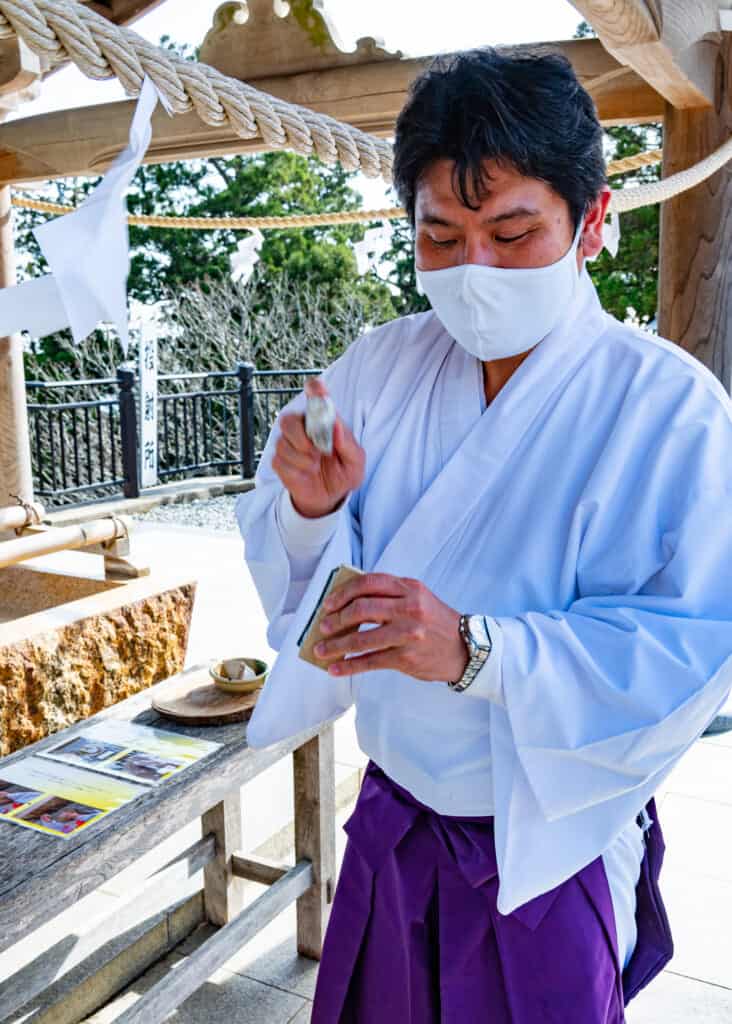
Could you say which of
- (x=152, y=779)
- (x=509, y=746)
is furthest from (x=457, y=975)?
(x=152, y=779)

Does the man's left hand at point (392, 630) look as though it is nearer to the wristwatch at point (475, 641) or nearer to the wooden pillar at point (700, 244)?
the wristwatch at point (475, 641)

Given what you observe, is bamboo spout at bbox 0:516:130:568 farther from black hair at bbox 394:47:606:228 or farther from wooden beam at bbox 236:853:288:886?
black hair at bbox 394:47:606:228

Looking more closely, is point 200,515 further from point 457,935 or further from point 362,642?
point 362,642

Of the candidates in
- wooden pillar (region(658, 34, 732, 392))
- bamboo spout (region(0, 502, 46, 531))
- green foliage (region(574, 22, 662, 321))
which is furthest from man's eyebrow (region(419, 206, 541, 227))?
green foliage (region(574, 22, 662, 321))

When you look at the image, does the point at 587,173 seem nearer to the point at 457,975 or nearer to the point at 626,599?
the point at 626,599

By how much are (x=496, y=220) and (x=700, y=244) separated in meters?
2.31

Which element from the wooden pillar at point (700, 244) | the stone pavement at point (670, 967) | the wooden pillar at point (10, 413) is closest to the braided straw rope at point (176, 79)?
the wooden pillar at point (700, 244)

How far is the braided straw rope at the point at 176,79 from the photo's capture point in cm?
116

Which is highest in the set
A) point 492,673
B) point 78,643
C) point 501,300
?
point 501,300

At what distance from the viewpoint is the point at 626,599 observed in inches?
41.9

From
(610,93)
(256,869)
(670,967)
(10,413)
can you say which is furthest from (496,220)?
(10,413)

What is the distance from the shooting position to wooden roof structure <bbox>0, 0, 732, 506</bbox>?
8.79ft

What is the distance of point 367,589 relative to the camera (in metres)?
0.99

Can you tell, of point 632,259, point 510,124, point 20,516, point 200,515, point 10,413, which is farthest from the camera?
point 632,259
